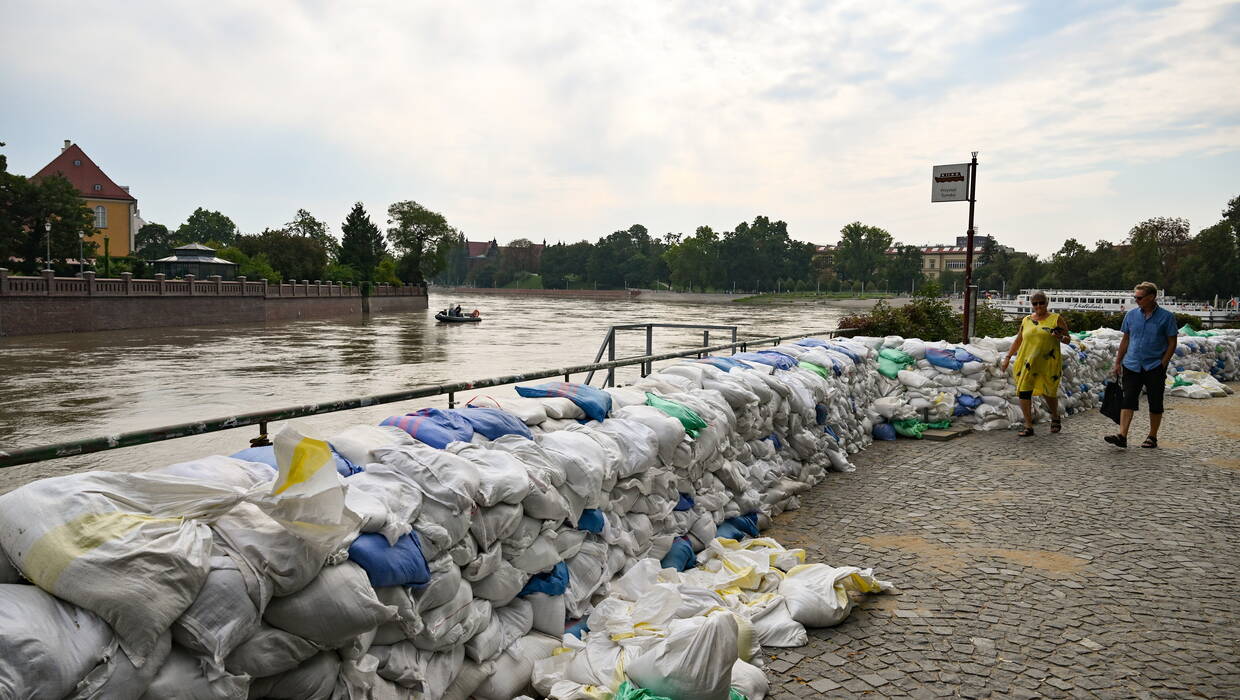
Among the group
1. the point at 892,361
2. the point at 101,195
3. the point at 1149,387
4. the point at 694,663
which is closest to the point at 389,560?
the point at 694,663

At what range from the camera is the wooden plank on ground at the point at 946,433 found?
24.6 ft

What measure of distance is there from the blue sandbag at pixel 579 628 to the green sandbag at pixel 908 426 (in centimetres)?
530

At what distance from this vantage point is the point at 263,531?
196 cm

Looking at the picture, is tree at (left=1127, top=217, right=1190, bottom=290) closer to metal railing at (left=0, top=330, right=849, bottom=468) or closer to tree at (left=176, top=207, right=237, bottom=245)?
metal railing at (left=0, top=330, right=849, bottom=468)

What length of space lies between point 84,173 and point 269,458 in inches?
3377

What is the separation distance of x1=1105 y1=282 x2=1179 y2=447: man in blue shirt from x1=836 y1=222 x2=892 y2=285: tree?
337 feet

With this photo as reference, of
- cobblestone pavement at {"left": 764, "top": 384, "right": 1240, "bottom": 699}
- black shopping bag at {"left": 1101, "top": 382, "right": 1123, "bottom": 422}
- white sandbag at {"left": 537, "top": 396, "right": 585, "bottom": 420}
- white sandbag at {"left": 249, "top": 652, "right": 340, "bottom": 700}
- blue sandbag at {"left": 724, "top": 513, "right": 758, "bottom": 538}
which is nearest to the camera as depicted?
white sandbag at {"left": 249, "top": 652, "right": 340, "bottom": 700}

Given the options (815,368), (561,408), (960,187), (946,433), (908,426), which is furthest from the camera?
(960,187)

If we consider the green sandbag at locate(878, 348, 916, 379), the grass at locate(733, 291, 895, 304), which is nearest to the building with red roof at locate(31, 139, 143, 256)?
the grass at locate(733, 291, 895, 304)

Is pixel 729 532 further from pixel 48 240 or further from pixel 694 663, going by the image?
pixel 48 240

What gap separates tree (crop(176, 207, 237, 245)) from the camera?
330 feet

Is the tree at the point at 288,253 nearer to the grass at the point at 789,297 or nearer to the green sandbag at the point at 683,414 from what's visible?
the grass at the point at 789,297

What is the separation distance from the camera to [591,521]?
327 cm

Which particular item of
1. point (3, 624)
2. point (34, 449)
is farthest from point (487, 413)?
point (3, 624)
